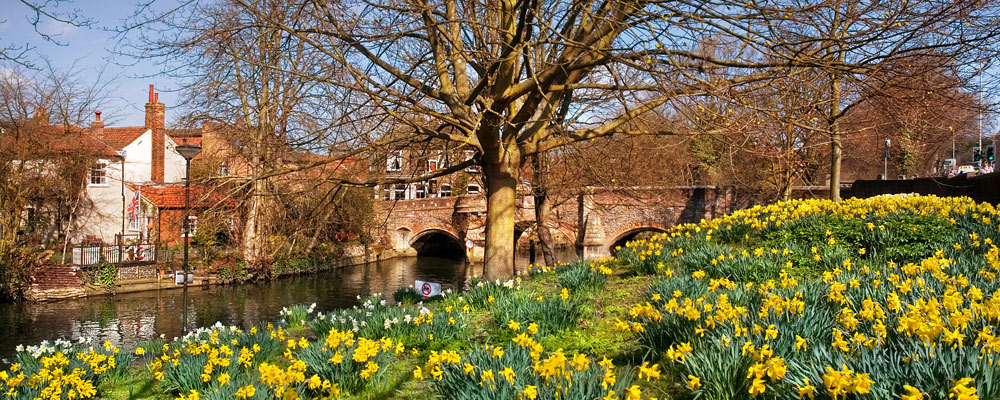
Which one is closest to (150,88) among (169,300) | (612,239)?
(169,300)

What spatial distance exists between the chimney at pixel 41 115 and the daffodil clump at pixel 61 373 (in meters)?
21.0

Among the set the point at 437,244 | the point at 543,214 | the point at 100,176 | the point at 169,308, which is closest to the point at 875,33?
the point at 543,214

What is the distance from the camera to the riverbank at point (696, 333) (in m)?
3.10

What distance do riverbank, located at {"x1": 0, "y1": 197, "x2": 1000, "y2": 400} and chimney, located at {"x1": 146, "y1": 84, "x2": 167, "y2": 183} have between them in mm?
30000

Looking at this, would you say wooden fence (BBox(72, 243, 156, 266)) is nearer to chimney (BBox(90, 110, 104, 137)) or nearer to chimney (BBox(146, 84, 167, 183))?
chimney (BBox(90, 110, 104, 137))

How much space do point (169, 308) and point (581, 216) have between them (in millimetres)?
20336

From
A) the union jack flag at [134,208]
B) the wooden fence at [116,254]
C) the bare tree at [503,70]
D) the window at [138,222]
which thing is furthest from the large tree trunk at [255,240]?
the bare tree at [503,70]

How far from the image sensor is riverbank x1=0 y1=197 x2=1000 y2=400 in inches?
122

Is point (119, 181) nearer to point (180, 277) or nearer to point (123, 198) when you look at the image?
point (123, 198)

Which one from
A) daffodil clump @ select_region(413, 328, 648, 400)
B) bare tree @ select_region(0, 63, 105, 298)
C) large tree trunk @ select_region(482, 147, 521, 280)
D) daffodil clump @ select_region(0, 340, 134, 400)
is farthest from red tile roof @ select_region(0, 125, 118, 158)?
daffodil clump @ select_region(413, 328, 648, 400)

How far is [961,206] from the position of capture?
326 inches

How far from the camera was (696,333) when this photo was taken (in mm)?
4070

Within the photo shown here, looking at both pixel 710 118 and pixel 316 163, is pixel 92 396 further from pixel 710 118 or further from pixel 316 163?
pixel 710 118

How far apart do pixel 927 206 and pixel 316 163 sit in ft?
24.4
